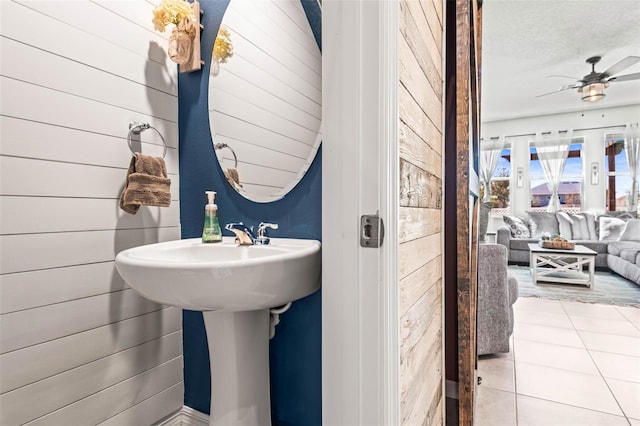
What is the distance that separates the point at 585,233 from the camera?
604 centimetres

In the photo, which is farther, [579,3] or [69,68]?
[579,3]

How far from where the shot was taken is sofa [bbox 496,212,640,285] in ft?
17.3

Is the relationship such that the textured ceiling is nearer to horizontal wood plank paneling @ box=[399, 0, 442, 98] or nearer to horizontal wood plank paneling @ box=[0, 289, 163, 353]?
horizontal wood plank paneling @ box=[399, 0, 442, 98]

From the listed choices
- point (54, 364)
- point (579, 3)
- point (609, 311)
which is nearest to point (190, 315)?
point (54, 364)

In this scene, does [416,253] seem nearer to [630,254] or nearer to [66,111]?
[66,111]

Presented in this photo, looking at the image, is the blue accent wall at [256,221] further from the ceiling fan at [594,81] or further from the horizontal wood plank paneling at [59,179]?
the ceiling fan at [594,81]

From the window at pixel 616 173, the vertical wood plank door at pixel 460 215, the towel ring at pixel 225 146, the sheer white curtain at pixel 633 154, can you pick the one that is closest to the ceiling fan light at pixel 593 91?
the sheer white curtain at pixel 633 154

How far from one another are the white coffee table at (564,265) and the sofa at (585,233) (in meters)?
0.47

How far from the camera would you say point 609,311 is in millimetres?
3496

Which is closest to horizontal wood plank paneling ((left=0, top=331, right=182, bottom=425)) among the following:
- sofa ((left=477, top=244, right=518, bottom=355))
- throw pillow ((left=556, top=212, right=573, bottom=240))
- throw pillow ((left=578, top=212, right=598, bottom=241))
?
sofa ((left=477, top=244, right=518, bottom=355))

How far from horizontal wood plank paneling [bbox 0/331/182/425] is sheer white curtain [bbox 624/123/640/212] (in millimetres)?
7834

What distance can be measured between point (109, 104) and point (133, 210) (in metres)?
0.41

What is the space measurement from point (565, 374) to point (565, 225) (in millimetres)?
4890

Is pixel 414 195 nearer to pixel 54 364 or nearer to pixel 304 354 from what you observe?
pixel 304 354
